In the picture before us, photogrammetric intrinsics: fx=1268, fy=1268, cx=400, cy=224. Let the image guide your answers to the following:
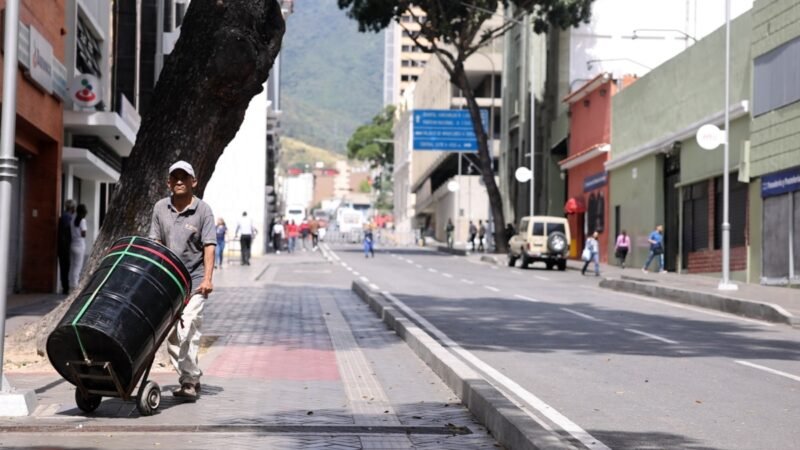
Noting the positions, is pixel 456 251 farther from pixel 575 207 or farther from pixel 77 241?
pixel 77 241

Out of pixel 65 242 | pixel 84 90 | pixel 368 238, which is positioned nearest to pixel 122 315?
pixel 65 242

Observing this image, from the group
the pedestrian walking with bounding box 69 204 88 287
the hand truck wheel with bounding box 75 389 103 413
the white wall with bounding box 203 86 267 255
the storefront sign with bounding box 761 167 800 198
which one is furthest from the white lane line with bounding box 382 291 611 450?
the white wall with bounding box 203 86 267 255

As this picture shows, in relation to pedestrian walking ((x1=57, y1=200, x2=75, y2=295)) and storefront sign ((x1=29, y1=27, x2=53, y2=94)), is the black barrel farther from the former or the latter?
pedestrian walking ((x1=57, y1=200, x2=75, y2=295))

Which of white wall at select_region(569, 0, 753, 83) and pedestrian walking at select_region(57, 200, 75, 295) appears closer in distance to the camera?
pedestrian walking at select_region(57, 200, 75, 295)

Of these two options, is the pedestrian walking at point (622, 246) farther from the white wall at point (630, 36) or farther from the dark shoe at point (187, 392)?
the dark shoe at point (187, 392)

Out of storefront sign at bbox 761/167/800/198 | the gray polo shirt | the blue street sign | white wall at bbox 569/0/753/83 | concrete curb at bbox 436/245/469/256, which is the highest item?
white wall at bbox 569/0/753/83

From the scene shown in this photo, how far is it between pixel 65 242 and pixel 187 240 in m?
15.6

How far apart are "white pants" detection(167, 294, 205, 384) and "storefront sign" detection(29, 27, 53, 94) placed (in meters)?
12.3

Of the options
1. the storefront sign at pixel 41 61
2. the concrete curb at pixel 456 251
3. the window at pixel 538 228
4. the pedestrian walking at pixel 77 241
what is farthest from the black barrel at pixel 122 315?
the concrete curb at pixel 456 251

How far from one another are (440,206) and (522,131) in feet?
117

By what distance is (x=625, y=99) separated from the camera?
156 feet

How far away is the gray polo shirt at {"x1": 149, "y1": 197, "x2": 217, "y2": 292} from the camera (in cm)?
954

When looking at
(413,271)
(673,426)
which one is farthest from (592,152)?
(673,426)

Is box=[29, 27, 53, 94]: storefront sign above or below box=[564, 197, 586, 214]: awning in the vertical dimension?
above
